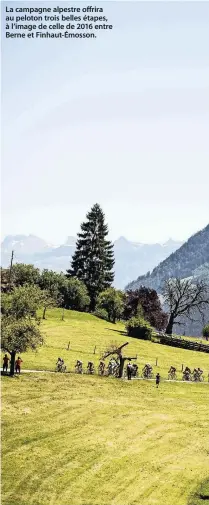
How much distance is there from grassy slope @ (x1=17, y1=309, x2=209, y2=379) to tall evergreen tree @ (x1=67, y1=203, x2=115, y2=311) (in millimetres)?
41638

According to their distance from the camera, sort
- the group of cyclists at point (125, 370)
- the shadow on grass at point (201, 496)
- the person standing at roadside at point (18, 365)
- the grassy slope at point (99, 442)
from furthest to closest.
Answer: the group of cyclists at point (125, 370) < the person standing at roadside at point (18, 365) < the grassy slope at point (99, 442) < the shadow on grass at point (201, 496)

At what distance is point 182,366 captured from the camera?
2798 inches

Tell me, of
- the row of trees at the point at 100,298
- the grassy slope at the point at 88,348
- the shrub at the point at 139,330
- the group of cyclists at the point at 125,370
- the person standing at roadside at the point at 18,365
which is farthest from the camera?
the row of trees at the point at 100,298

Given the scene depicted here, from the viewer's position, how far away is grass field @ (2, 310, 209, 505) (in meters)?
34.0

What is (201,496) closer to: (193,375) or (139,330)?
(193,375)

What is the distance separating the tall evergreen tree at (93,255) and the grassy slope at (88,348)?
41.6 metres

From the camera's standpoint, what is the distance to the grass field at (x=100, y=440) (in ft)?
111

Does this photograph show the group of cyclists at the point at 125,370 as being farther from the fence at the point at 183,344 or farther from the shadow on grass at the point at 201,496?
the shadow on grass at the point at 201,496

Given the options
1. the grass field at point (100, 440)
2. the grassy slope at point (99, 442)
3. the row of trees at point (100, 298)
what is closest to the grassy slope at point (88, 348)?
the grass field at point (100, 440)

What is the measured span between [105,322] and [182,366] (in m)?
35.7

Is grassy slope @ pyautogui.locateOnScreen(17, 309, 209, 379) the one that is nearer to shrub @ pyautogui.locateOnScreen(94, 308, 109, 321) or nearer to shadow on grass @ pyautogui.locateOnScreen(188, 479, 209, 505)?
shrub @ pyautogui.locateOnScreen(94, 308, 109, 321)

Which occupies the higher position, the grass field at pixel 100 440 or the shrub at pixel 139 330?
the shrub at pixel 139 330

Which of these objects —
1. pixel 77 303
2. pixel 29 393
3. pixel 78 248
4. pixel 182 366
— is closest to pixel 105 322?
Answer: pixel 77 303

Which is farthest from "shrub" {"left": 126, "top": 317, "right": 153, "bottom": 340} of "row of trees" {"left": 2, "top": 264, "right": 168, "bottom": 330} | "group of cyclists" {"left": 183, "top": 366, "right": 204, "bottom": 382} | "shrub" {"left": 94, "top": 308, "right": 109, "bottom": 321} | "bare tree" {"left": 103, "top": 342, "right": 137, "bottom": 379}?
"group of cyclists" {"left": 183, "top": 366, "right": 204, "bottom": 382}
